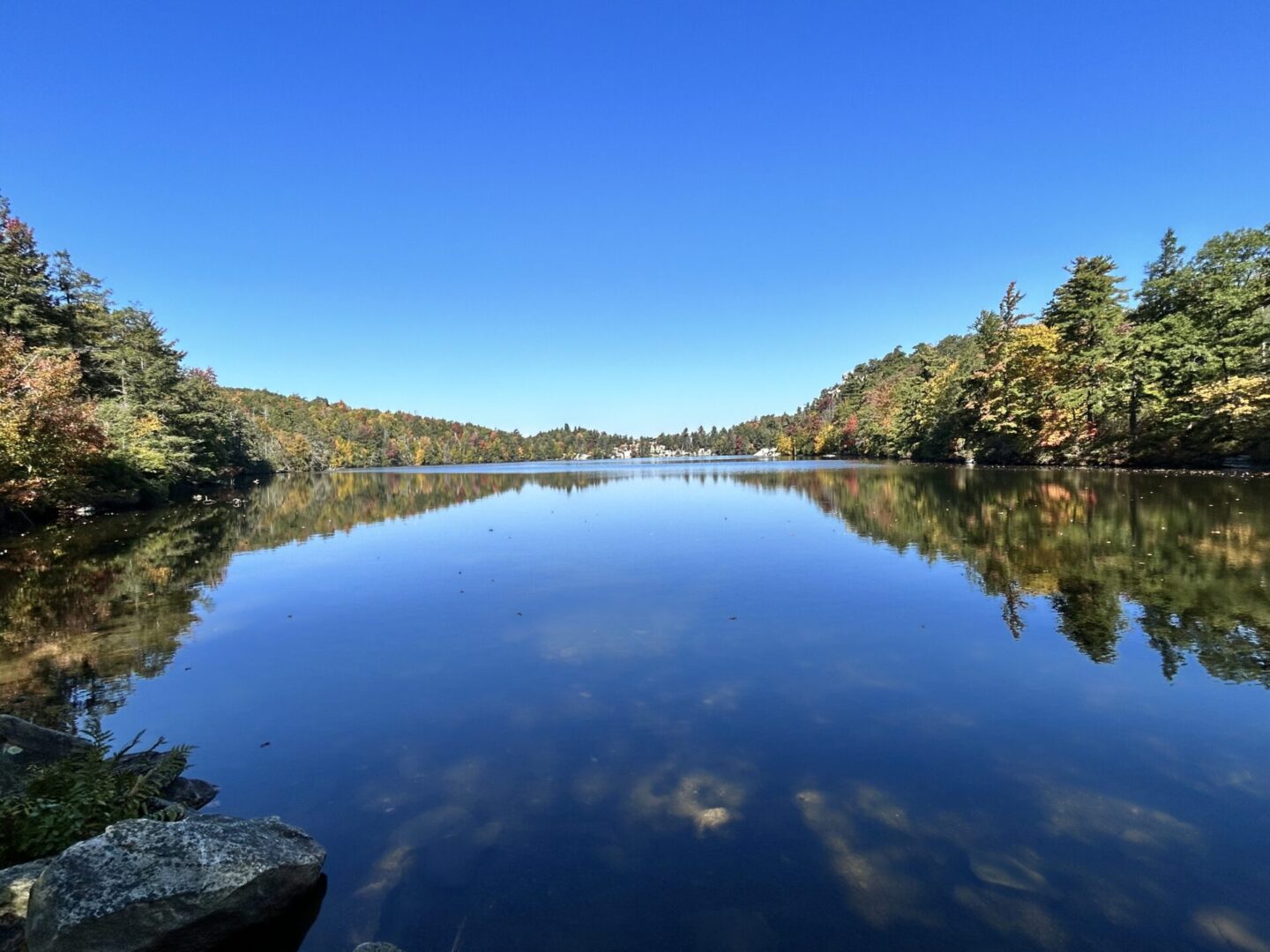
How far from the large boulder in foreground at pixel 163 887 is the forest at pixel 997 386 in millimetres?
22313

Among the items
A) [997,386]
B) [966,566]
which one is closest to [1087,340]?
[997,386]

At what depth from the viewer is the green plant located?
414 centimetres

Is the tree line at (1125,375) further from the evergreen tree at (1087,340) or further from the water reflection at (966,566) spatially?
the water reflection at (966,566)

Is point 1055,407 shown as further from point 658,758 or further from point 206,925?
point 206,925

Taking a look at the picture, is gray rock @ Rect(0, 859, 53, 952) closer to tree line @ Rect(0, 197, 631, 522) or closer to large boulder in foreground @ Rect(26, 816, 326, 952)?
large boulder in foreground @ Rect(26, 816, 326, 952)

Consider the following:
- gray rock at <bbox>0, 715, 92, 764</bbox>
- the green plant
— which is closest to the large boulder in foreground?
the green plant

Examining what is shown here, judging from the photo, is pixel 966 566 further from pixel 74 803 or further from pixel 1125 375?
pixel 1125 375

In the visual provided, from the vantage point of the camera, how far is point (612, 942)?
Result: 3621 mm

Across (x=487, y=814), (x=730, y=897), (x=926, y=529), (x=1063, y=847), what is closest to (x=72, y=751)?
(x=487, y=814)

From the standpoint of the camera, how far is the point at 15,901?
11.6 ft

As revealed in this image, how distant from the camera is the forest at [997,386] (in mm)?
23688

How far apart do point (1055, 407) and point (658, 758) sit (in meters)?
52.4

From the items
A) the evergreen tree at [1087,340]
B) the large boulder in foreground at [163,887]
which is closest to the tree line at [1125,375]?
the evergreen tree at [1087,340]

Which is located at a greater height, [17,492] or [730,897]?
[17,492]
